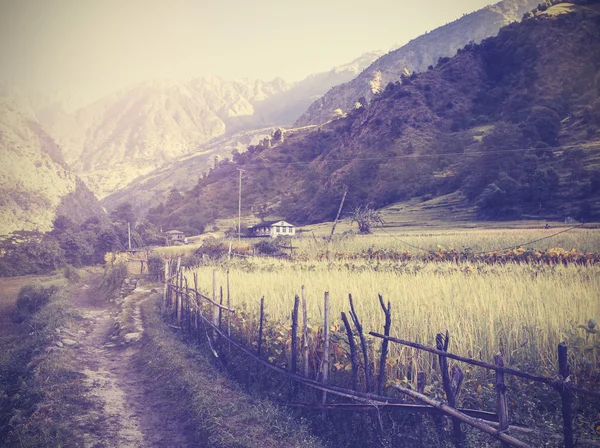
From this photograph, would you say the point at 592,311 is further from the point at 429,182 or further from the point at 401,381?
the point at 429,182

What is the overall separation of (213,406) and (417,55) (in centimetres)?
17774

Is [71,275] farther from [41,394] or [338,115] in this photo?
[338,115]

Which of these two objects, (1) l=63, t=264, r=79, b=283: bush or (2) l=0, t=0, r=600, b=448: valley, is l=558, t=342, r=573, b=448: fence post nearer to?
(2) l=0, t=0, r=600, b=448: valley

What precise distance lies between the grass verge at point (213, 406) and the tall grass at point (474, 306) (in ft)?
6.46

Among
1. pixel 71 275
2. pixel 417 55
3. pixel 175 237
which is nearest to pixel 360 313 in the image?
pixel 71 275

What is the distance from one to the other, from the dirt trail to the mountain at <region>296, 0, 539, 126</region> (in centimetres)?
11770

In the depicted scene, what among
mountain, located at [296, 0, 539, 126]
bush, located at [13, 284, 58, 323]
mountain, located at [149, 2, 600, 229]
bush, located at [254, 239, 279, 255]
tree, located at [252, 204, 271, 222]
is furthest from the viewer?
mountain, located at [296, 0, 539, 126]

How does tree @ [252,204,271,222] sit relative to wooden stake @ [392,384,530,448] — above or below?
above

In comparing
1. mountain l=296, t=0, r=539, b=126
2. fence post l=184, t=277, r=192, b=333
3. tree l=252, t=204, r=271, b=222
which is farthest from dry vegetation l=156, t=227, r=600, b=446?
mountain l=296, t=0, r=539, b=126

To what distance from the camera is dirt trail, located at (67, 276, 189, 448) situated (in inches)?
286

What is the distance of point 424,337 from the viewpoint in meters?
6.52

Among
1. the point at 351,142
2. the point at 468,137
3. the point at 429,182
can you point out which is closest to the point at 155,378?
the point at 429,182

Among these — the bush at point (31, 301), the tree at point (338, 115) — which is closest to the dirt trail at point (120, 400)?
the bush at point (31, 301)

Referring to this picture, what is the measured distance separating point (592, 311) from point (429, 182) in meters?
57.6
